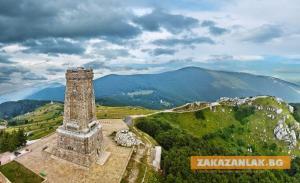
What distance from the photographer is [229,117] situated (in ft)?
494

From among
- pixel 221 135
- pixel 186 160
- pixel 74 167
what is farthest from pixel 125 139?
pixel 221 135

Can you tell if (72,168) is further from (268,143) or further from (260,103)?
(260,103)

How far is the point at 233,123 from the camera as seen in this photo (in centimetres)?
14738

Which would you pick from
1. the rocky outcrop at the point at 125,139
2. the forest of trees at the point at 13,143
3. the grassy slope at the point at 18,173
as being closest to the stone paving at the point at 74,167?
the grassy slope at the point at 18,173

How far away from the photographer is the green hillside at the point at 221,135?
7477 cm

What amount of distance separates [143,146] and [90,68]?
25.8m

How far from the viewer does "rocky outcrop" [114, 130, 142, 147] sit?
76.1 m

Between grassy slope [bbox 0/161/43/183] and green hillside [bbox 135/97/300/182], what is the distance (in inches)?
1124

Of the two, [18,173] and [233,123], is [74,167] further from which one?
[233,123]

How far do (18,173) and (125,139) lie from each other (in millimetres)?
26248

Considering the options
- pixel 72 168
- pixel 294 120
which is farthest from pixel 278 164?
pixel 72 168

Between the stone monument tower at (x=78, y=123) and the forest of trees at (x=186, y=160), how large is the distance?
18393 millimetres

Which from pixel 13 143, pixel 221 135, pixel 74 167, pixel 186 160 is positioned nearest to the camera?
pixel 74 167

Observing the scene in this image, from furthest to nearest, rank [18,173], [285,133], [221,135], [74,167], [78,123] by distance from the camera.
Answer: [285,133] < [221,135] < [78,123] < [74,167] < [18,173]
